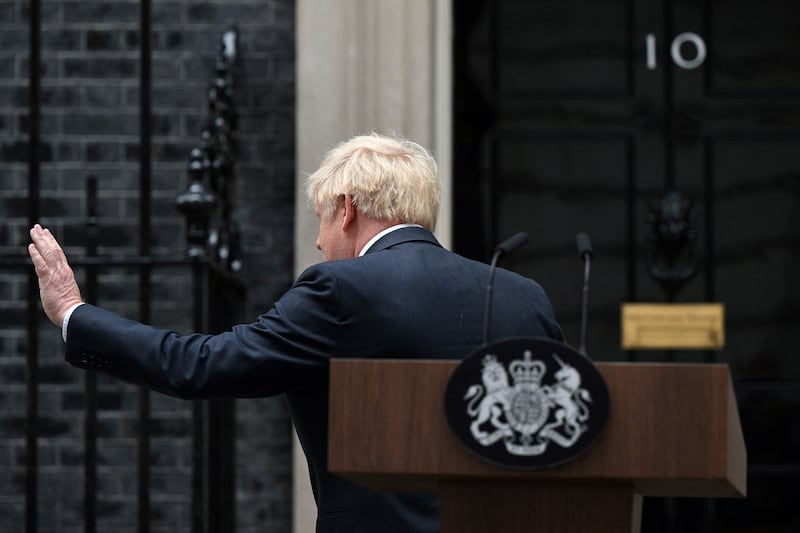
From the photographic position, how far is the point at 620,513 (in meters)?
2.55

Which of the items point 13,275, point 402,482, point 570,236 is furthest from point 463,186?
point 402,482

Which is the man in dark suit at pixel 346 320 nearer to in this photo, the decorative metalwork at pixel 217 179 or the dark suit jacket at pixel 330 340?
the dark suit jacket at pixel 330 340

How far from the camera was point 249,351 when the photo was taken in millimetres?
2951

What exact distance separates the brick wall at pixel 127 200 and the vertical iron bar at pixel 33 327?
1.88ft

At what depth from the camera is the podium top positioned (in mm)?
2418

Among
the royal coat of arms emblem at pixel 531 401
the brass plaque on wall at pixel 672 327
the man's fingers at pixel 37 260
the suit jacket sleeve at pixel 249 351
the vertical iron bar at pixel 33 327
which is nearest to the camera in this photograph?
the royal coat of arms emblem at pixel 531 401

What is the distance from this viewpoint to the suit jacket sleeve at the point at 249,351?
295 cm

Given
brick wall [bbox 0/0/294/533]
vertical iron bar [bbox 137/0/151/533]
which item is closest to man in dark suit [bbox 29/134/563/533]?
vertical iron bar [bbox 137/0/151/533]

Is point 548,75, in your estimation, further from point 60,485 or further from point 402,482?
point 402,482

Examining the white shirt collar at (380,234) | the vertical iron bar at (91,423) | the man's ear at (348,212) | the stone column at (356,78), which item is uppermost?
the stone column at (356,78)

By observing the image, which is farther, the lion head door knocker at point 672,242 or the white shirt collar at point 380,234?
the lion head door knocker at point 672,242

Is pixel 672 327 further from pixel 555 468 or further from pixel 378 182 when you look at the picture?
pixel 555 468

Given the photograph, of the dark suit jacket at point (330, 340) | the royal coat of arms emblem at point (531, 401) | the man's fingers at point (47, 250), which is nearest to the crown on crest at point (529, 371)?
the royal coat of arms emblem at point (531, 401)

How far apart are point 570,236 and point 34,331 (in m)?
1.97
